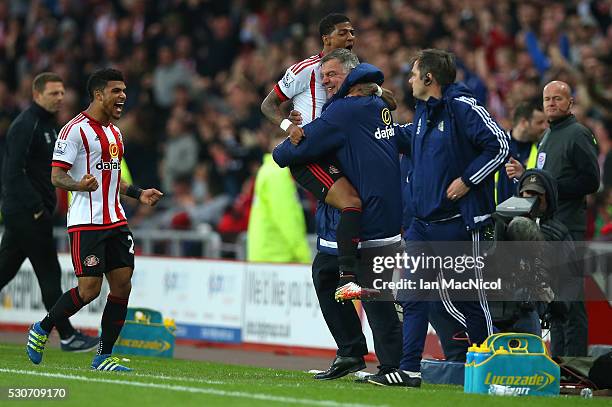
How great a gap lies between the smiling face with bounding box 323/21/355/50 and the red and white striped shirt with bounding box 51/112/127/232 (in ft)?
6.57

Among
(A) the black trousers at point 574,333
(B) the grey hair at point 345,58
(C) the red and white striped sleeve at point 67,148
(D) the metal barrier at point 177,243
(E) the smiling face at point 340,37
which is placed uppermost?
(E) the smiling face at point 340,37

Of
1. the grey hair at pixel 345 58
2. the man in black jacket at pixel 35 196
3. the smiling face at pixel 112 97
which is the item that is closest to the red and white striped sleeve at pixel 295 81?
the grey hair at pixel 345 58

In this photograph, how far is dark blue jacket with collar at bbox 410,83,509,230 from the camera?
9906 millimetres

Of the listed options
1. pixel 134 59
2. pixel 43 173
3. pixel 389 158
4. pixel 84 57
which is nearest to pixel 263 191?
pixel 43 173

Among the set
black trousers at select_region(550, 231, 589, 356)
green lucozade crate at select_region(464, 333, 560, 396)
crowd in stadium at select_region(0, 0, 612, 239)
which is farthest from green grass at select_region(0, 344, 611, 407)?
crowd in stadium at select_region(0, 0, 612, 239)

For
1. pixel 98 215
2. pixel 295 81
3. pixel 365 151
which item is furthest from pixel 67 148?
pixel 365 151

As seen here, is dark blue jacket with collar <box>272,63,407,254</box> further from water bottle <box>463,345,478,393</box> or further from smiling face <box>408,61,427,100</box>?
water bottle <box>463,345,478,393</box>

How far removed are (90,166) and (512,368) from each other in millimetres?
3743

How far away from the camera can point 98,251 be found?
1048 centimetres

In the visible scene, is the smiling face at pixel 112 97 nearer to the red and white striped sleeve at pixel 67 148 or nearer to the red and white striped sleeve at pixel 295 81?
the red and white striped sleeve at pixel 67 148

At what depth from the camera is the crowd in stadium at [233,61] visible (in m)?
17.3

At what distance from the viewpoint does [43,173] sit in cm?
1314

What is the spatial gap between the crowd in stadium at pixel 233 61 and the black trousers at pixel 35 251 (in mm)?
4481

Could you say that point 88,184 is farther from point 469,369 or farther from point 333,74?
point 469,369
